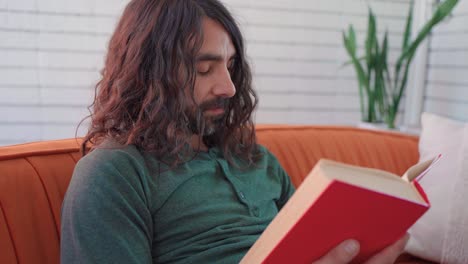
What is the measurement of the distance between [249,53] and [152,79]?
1527 millimetres

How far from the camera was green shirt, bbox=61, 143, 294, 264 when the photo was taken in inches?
38.8

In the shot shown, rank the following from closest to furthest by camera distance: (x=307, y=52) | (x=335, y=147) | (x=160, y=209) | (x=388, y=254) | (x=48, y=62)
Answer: (x=388, y=254) < (x=160, y=209) < (x=335, y=147) < (x=48, y=62) < (x=307, y=52)

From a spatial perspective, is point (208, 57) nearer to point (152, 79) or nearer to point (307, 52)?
point (152, 79)

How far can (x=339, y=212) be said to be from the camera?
741mm

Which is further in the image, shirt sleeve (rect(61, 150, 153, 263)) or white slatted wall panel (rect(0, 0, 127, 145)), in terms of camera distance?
white slatted wall panel (rect(0, 0, 127, 145))

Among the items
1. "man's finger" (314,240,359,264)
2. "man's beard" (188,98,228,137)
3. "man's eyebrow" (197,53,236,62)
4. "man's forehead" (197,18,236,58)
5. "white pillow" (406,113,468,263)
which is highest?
"man's forehead" (197,18,236,58)

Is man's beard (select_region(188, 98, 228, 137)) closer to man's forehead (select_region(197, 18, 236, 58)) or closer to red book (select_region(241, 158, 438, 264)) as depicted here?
man's forehead (select_region(197, 18, 236, 58))

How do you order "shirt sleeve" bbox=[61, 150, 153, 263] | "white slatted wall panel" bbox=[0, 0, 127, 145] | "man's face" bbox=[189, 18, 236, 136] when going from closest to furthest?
"shirt sleeve" bbox=[61, 150, 153, 263] → "man's face" bbox=[189, 18, 236, 136] → "white slatted wall panel" bbox=[0, 0, 127, 145]

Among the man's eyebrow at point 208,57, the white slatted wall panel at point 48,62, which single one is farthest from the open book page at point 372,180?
the white slatted wall panel at point 48,62

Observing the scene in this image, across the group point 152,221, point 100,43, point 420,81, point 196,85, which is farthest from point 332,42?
point 152,221

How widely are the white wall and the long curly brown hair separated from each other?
3.83 feet

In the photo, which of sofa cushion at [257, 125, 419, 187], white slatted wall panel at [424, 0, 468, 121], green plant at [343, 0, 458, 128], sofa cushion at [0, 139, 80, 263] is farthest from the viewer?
white slatted wall panel at [424, 0, 468, 121]

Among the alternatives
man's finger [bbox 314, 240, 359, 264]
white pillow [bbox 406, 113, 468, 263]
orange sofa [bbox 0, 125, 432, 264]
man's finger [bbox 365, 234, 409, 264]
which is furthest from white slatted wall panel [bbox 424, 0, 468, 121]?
man's finger [bbox 314, 240, 359, 264]

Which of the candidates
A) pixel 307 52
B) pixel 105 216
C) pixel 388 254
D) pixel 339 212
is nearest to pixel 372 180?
pixel 339 212
